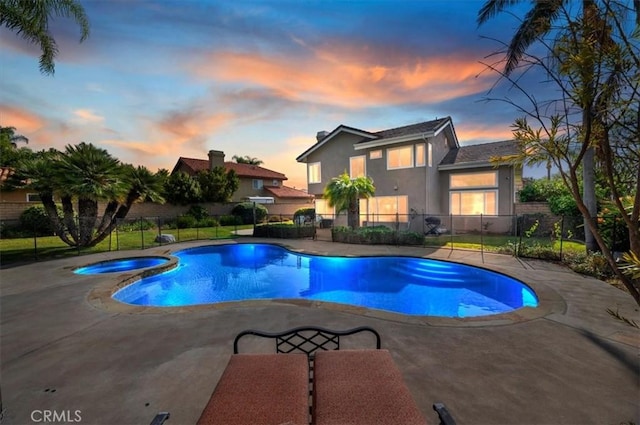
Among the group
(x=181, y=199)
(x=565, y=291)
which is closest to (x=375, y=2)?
(x=565, y=291)

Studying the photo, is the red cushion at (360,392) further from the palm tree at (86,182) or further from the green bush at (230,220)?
the green bush at (230,220)

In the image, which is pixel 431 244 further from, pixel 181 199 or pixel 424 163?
pixel 181 199

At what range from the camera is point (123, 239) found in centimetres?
1605

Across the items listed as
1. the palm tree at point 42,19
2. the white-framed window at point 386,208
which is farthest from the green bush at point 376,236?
the palm tree at point 42,19

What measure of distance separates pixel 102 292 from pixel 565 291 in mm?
10442

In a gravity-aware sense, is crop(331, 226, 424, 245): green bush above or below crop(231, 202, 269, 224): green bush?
below

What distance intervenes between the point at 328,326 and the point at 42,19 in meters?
12.9

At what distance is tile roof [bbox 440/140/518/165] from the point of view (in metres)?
16.1

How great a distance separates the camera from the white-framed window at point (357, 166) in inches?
735

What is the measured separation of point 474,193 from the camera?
15977mm

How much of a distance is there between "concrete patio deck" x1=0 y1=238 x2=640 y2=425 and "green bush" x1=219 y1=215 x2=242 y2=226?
1776cm


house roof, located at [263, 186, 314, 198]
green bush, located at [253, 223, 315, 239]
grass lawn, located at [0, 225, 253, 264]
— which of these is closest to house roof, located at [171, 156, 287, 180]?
house roof, located at [263, 186, 314, 198]

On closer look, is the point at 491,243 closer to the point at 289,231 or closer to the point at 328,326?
the point at 289,231

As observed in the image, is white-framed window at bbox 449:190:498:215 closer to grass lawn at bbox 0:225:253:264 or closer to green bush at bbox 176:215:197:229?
grass lawn at bbox 0:225:253:264
